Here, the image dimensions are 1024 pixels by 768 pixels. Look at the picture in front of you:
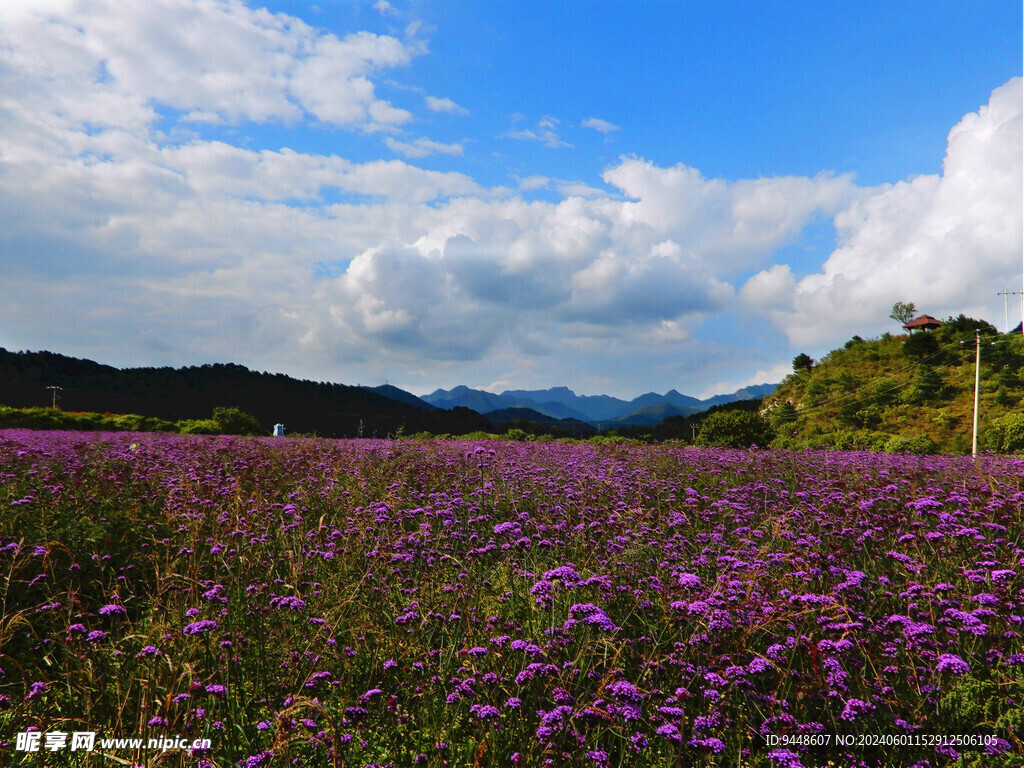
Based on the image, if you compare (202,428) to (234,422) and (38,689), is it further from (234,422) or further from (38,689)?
(38,689)

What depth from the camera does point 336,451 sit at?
898 centimetres

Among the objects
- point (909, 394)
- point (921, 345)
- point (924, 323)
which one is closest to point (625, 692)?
point (909, 394)

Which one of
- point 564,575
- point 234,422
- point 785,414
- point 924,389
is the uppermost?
point 924,389

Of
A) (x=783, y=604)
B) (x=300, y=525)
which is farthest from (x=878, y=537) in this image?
(x=300, y=525)

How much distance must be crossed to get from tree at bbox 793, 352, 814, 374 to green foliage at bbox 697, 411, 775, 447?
21.2 meters

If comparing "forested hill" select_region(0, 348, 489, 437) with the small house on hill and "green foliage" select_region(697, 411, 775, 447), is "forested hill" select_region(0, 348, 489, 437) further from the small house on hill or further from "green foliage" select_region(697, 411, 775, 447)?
the small house on hill

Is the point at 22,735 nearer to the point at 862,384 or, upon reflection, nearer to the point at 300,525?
the point at 300,525

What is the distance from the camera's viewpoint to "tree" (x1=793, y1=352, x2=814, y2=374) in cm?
3847

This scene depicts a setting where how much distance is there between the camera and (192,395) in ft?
130

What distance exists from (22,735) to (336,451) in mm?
6701

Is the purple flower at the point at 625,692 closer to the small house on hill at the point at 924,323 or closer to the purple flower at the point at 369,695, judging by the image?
the purple flower at the point at 369,695

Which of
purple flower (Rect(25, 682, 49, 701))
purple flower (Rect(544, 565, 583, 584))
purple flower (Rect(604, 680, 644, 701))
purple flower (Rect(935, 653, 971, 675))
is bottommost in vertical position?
purple flower (Rect(25, 682, 49, 701))

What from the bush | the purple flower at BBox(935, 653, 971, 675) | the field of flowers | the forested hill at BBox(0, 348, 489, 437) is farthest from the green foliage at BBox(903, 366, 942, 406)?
the bush

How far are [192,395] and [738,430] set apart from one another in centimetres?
3768
